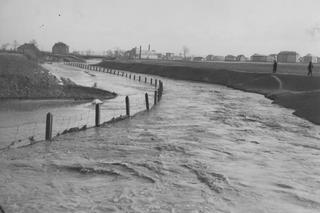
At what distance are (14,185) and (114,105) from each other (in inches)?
941

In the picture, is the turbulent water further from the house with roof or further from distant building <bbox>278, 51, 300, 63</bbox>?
the house with roof

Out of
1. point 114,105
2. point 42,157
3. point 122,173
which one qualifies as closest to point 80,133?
point 42,157

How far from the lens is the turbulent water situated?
450 inches

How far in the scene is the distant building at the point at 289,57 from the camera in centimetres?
15500

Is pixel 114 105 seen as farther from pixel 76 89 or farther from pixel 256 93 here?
pixel 256 93

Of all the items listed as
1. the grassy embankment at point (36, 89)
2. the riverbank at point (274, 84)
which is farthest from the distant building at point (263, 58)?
the grassy embankment at point (36, 89)

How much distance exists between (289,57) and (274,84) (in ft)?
361

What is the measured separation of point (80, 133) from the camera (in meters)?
20.8

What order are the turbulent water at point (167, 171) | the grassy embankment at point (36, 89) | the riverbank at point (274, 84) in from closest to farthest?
the turbulent water at point (167, 171) → the riverbank at point (274, 84) → the grassy embankment at point (36, 89)

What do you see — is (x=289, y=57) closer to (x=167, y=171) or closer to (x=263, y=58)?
(x=263, y=58)

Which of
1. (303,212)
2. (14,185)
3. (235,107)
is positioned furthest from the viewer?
(235,107)

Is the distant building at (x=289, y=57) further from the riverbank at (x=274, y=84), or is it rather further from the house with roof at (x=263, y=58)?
the riverbank at (x=274, y=84)

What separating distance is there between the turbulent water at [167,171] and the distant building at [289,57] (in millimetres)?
137593

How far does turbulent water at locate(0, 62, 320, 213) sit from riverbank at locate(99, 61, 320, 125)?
7.94m
